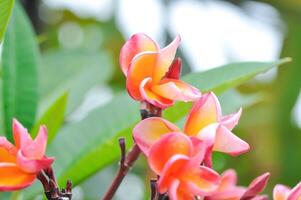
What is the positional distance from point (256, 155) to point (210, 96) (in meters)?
1.21

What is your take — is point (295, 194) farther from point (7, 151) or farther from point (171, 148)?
point (7, 151)

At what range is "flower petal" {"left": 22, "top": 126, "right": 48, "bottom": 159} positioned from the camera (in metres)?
0.70

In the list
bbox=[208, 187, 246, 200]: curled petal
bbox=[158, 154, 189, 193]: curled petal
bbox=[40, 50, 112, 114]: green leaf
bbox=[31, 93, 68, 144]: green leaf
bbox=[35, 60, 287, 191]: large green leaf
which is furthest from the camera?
bbox=[40, 50, 112, 114]: green leaf

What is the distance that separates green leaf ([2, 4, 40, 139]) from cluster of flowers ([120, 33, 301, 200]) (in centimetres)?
38

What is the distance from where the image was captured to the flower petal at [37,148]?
70cm

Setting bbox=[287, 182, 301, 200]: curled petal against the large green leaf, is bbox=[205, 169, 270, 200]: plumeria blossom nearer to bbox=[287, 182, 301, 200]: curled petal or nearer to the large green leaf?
bbox=[287, 182, 301, 200]: curled petal

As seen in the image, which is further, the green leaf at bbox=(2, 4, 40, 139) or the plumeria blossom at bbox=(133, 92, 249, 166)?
the green leaf at bbox=(2, 4, 40, 139)

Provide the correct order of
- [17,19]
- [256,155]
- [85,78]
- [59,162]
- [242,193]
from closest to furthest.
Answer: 1. [242,193]
2. [59,162]
3. [17,19]
4. [85,78]
5. [256,155]

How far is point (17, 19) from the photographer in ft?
4.09

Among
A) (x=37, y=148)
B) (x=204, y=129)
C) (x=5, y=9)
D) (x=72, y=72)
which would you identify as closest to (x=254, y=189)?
(x=204, y=129)

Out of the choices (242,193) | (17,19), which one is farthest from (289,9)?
(242,193)

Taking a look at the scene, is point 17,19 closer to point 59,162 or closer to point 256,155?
point 59,162

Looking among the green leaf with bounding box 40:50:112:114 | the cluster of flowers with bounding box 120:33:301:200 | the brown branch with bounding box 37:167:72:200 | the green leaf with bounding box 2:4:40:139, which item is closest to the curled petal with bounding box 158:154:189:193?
the cluster of flowers with bounding box 120:33:301:200

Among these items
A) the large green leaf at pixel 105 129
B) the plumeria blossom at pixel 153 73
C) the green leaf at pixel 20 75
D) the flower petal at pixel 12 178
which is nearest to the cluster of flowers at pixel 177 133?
the plumeria blossom at pixel 153 73
